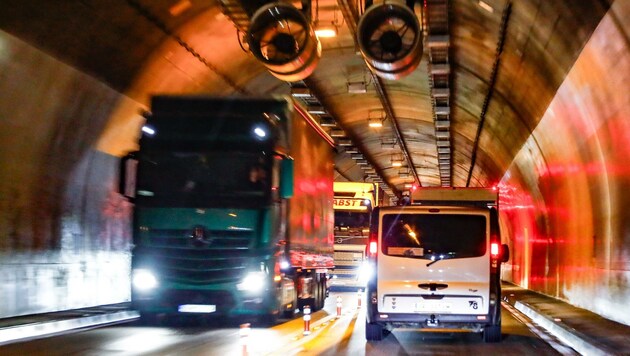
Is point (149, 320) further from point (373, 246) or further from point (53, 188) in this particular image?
point (373, 246)

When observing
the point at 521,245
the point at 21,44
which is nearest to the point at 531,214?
the point at 521,245

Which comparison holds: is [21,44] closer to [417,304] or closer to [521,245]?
[417,304]

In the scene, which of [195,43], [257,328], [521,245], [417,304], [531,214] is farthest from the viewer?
[521,245]

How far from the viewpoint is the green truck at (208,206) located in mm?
13867

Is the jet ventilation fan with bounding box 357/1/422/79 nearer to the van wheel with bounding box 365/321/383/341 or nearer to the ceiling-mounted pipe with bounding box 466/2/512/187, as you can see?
the ceiling-mounted pipe with bounding box 466/2/512/187

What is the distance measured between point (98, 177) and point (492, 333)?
30.5 ft

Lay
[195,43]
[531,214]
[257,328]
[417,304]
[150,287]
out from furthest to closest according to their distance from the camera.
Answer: [531,214], [195,43], [257,328], [150,287], [417,304]

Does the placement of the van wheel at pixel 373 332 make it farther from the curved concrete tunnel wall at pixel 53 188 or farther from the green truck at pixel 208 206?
the curved concrete tunnel wall at pixel 53 188

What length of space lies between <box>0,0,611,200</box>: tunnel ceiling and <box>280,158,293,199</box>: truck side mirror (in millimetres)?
2839

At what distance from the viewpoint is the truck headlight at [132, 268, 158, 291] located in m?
14.0

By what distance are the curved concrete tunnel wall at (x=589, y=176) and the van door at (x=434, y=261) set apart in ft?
10.4

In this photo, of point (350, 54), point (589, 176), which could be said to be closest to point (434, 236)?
point (589, 176)

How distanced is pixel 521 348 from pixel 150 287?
6.40 m

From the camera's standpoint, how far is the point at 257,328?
15.1m
